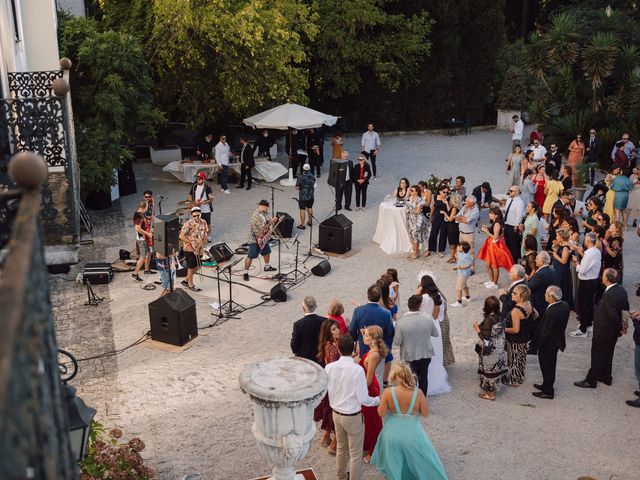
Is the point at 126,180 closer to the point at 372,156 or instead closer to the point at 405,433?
the point at 372,156

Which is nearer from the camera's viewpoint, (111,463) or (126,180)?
(111,463)

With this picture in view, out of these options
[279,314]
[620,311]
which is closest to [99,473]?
[279,314]

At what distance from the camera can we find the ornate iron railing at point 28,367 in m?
1.91

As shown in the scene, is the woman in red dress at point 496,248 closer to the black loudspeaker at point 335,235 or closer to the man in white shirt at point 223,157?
the black loudspeaker at point 335,235

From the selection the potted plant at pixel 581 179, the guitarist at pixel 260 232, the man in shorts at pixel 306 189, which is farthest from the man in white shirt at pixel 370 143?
the guitarist at pixel 260 232

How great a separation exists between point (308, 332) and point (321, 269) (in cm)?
531

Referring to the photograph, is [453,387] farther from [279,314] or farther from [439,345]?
[279,314]

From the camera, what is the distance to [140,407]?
948cm

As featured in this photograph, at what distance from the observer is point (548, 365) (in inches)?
373

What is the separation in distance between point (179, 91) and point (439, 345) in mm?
14619

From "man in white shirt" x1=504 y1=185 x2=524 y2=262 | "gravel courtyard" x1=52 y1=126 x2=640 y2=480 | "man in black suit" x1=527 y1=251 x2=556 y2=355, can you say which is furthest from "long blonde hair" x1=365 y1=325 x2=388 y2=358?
"man in white shirt" x1=504 y1=185 x2=524 y2=262

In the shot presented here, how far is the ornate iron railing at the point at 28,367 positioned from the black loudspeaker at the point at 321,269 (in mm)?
11013

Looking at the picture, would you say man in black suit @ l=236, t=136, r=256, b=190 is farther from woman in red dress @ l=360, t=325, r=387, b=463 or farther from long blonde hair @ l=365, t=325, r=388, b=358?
long blonde hair @ l=365, t=325, r=388, b=358

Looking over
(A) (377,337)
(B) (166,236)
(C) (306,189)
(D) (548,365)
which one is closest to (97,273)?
(B) (166,236)
